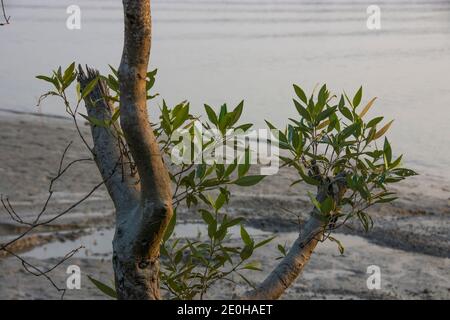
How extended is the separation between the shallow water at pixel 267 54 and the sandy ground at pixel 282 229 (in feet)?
3.86

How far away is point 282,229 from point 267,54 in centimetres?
681

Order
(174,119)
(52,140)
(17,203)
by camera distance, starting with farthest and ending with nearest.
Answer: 1. (52,140)
2. (17,203)
3. (174,119)

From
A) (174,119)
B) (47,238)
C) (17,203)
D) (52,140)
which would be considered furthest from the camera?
(52,140)

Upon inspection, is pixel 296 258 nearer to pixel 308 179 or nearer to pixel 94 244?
pixel 308 179

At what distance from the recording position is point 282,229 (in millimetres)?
7602

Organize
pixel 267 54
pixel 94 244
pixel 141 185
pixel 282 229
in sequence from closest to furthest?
pixel 141 185
pixel 94 244
pixel 282 229
pixel 267 54

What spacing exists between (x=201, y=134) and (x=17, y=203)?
5.56 m

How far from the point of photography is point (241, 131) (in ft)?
8.98

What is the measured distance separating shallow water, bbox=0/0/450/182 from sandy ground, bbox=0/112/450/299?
1176 millimetres

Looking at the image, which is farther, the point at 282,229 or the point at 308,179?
the point at 282,229

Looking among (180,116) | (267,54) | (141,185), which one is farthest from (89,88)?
(267,54)

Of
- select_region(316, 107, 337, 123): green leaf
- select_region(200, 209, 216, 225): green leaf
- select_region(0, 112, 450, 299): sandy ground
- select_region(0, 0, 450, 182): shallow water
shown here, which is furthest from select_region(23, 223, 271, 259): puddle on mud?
select_region(200, 209, 216, 225): green leaf

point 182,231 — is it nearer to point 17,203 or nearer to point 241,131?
point 17,203
